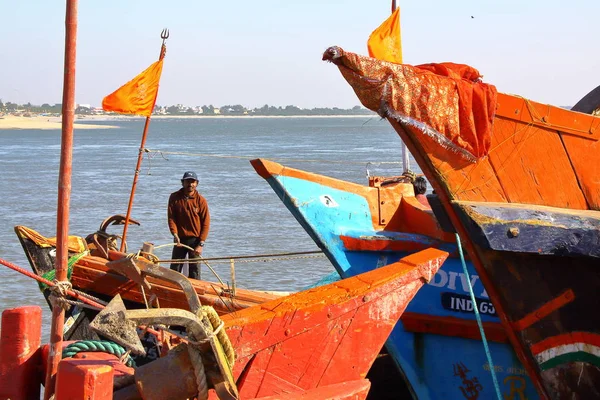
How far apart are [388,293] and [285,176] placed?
2.73 meters

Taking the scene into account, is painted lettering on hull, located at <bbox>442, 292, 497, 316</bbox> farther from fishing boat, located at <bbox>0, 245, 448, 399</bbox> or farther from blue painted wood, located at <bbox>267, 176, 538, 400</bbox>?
fishing boat, located at <bbox>0, 245, 448, 399</bbox>

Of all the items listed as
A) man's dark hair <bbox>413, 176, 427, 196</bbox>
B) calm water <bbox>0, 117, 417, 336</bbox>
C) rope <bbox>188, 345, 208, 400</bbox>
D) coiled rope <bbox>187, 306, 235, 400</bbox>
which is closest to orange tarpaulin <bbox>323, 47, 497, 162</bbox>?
coiled rope <bbox>187, 306, 235, 400</bbox>

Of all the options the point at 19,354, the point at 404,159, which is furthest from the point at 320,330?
the point at 404,159

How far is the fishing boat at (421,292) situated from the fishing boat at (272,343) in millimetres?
1695

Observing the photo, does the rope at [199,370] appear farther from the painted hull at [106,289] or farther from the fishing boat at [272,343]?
the painted hull at [106,289]

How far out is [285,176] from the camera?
7410 mm

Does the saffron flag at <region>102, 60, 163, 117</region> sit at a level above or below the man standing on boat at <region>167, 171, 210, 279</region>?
above

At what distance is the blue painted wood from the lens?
6.57 metres

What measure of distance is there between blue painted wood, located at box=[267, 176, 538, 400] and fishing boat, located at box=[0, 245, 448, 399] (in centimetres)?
171

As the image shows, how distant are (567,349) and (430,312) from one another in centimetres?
159

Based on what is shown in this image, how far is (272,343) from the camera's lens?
15.1ft

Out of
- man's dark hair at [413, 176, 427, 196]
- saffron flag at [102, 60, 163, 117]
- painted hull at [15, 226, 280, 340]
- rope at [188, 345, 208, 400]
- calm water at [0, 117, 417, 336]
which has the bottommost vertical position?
calm water at [0, 117, 417, 336]

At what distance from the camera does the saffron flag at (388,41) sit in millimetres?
10742

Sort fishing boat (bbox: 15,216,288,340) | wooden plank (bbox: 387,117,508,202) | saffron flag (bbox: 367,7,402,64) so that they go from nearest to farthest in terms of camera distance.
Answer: wooden plank (bbox: 387,117,508,202)
fishing boat (bbox: 15,216,288,340)
saffron flag (bbox: 367,7,402,64)
